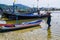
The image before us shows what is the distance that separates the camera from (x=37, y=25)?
901 inches

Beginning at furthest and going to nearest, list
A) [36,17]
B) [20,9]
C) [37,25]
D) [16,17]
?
[20,9], [36,17], [16,17], [37,25]

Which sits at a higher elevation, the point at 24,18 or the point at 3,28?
the point at 3,28

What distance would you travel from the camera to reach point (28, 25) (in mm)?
21047

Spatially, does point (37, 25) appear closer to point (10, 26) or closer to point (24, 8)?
point (10, 26)

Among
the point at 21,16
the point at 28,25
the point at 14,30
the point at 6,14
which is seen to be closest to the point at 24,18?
the point at 21,16

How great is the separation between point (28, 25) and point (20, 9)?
25.1 metres

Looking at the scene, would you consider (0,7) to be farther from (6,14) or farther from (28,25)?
(28,25)

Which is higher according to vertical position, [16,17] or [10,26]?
[10,26]

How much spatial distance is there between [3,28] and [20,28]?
2.47 meters

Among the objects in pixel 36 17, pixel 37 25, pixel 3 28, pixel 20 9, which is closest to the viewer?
pixel 3 28

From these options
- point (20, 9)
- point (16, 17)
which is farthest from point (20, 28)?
point (20, 9)

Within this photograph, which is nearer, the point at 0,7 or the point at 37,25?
the point at 37,25

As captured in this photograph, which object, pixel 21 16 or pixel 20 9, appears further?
pixel 20 9

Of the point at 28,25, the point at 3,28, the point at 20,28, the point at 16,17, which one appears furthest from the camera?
the point at 16,17
